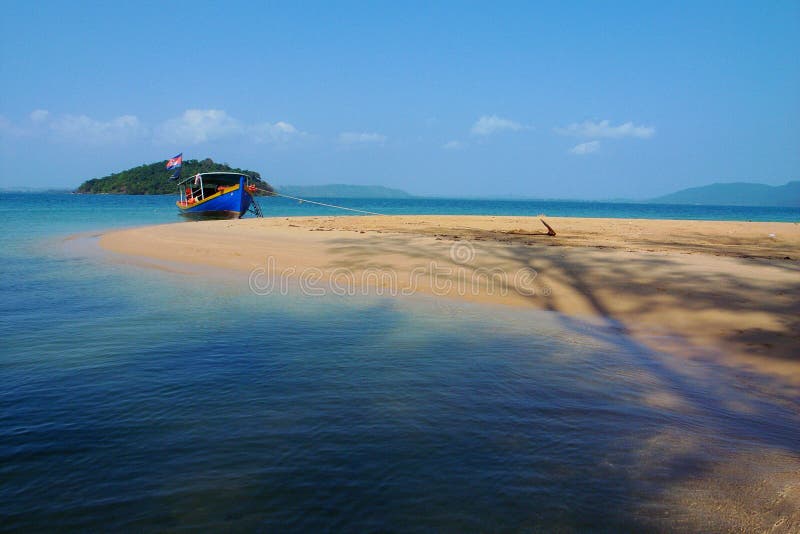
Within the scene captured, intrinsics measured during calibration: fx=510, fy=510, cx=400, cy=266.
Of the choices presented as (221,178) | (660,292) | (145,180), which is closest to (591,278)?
(660,292)

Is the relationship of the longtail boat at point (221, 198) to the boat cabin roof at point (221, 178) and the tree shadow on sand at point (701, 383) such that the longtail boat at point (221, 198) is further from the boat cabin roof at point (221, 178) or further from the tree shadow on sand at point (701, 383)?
the tree shadow on sand at point (701, 383)

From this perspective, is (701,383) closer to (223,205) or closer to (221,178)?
(223,205)

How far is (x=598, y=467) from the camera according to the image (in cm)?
317

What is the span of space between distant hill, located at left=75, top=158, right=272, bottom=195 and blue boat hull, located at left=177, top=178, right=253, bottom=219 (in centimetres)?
7680

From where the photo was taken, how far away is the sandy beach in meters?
6.34

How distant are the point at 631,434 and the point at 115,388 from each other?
4161 mm

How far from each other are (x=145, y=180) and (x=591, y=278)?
129 metres

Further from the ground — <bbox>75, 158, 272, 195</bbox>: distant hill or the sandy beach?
<bbox>75, 158, 272, 195</bbox>: distant hill

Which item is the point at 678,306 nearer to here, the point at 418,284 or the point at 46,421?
the point at 418,284

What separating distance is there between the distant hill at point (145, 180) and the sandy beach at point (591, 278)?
97163mm

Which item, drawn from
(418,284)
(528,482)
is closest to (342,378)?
(528,482)

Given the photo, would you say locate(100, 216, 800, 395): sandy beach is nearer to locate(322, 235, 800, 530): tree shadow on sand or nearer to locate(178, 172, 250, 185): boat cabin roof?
locate(322, 235, 800, 530): tree shadow on sand

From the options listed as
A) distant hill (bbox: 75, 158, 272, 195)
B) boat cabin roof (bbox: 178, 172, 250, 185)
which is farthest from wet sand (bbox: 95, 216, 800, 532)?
distant hill (bbox: 75, 158, 272, 195)

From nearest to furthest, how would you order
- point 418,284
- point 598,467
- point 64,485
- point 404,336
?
point 64,485
point 598,467
point 404,336
point 418,284
